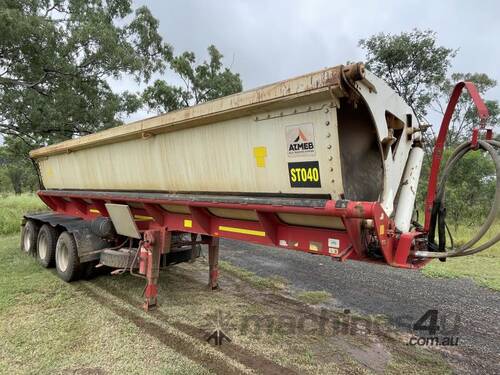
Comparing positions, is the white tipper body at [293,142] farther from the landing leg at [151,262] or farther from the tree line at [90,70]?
the tree line at [90,70]

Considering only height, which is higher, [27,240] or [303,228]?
[303,228]

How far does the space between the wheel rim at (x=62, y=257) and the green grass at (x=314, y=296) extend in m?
4.01

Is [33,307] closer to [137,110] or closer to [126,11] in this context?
[137,110]

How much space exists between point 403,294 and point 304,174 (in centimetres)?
358

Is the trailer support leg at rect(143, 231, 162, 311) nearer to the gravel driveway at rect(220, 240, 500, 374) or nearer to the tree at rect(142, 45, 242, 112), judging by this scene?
the gravel driveway at rect(220, 240, 500, 374)

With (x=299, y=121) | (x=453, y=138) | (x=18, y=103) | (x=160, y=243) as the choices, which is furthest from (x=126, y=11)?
(x=453, y=138)

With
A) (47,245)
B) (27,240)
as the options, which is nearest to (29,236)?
(27,240)

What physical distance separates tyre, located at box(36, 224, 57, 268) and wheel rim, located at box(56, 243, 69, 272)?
1.52 ft

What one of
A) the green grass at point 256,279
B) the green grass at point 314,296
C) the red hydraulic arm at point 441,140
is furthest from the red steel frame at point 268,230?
the green grass at point 314,296

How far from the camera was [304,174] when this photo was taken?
9.29 feet

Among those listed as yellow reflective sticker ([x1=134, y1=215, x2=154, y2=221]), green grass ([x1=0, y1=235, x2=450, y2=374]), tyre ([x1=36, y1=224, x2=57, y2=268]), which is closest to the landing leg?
green grass ([x1=0, y1=235, x2=450, y2=374])

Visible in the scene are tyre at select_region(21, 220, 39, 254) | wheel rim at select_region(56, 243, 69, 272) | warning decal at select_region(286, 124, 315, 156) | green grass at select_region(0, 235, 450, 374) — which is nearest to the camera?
warning decal at select_region(286, 124, 315, 156)

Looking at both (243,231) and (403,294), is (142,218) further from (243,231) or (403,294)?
(403,294)

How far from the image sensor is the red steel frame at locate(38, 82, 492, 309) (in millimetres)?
2578
